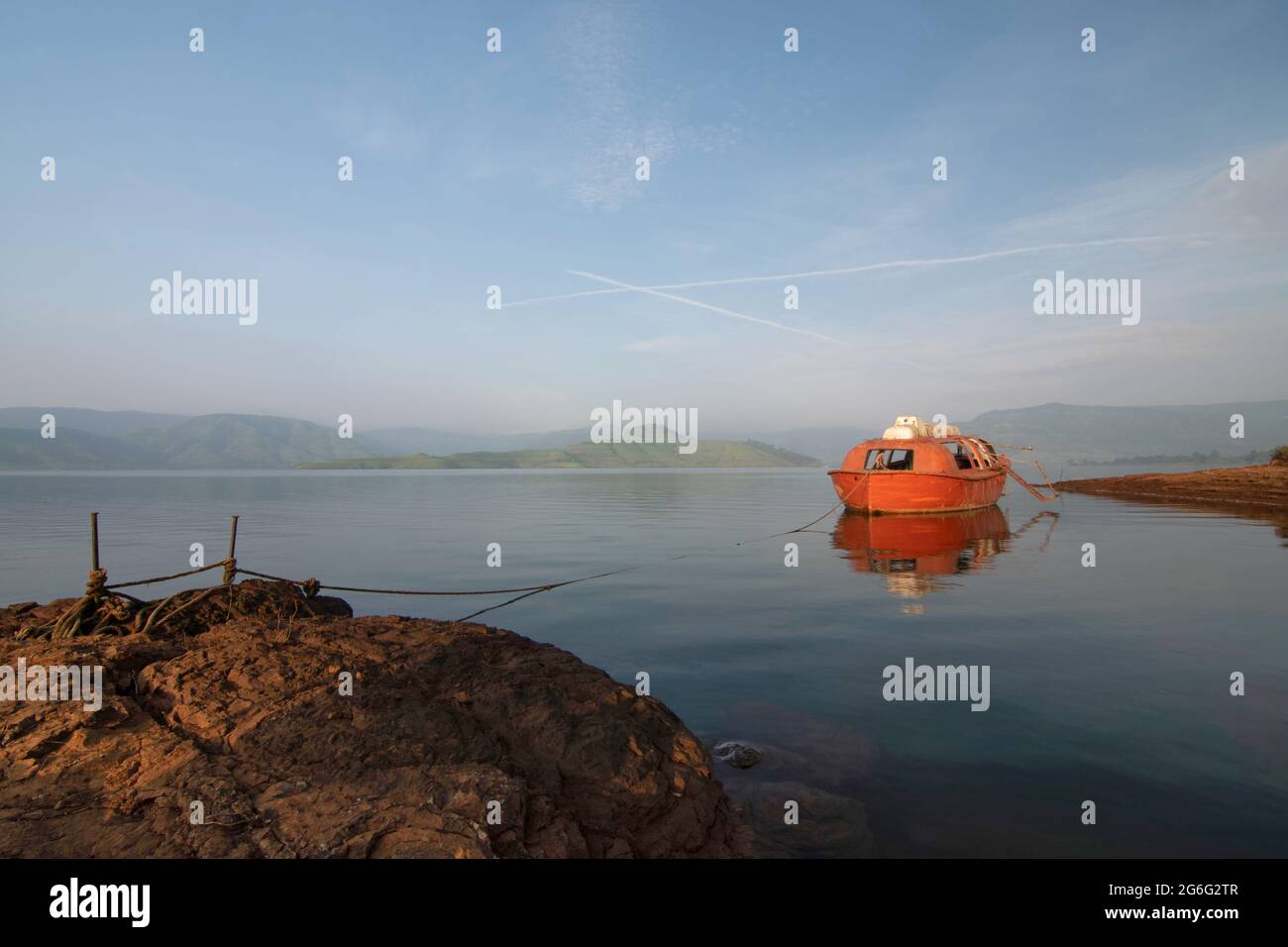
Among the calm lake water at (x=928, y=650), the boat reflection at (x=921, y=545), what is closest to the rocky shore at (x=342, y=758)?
the calm lake water at (x=928, y=650)

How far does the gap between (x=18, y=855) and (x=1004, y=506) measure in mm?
54009

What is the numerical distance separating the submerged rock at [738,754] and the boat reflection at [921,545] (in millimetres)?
8639

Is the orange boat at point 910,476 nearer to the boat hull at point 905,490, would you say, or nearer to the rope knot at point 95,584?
the boat hull at point 905,490

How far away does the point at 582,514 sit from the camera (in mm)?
42250

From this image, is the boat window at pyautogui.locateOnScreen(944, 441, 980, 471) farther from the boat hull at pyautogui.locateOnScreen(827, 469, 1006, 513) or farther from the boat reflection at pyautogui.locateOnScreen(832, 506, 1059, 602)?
the boat reflection at pyautogui.locateOnScreen(832, 506, 1059, 602)

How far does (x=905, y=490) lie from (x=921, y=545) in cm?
850

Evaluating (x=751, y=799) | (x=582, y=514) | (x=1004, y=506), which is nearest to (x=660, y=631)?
(x=751, y=799)

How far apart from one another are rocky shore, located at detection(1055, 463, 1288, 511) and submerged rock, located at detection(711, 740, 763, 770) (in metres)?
46.9

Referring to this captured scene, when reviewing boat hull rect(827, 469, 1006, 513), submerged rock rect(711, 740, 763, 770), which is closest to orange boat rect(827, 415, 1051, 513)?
boat hull rect(827, 469, 1006, 513)

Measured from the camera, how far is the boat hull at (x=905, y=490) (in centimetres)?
3294

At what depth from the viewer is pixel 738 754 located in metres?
7.23

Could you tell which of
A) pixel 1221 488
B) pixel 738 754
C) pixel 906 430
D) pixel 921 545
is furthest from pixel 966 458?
pixel 738 754

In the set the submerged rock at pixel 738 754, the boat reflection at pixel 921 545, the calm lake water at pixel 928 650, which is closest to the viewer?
the calm lake water at pixel 928 650

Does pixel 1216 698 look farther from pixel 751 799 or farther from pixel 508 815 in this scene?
pixel 508 815
